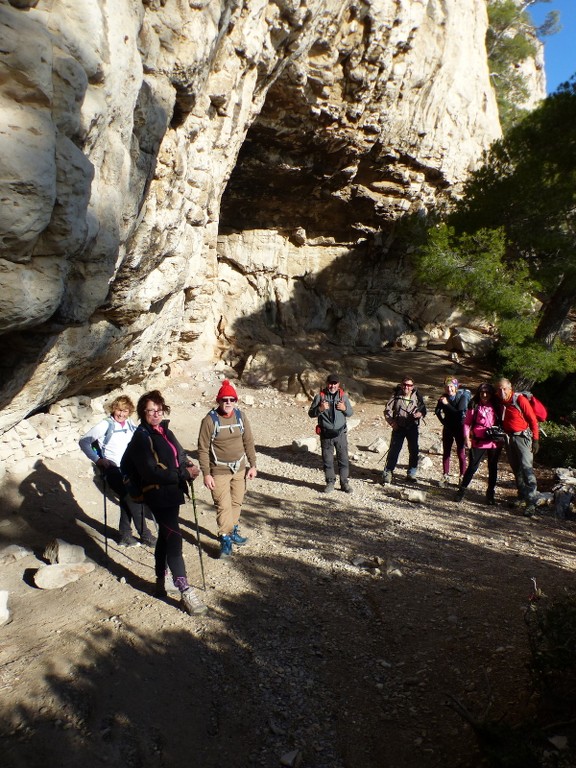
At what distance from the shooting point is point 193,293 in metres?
13.0

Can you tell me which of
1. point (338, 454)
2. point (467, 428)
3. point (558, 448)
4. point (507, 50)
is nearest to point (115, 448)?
point (338, 454)

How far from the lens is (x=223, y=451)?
16.3 ft

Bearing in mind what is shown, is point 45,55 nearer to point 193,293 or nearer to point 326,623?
point 326,623

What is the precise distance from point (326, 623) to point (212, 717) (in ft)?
4.04

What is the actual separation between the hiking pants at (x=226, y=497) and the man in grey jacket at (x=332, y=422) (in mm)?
1903

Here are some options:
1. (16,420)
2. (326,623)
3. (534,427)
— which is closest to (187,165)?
(16,420)

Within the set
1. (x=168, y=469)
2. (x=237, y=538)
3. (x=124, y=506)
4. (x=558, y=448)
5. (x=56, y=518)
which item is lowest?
(x=56, y=518)

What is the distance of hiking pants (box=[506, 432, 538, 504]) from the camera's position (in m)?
6.50

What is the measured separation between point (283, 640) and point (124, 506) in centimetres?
239

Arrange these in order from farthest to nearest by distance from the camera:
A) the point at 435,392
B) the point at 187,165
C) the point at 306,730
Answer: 1. the point at 435,392
2. the point at 187,165
3. the point at 306,730

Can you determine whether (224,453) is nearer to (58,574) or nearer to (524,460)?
(58,574)

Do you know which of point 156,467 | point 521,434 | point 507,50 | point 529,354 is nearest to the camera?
point 156,467

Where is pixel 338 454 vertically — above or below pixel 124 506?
above

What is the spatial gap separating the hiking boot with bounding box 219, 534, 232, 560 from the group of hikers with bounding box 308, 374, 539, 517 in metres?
2.30
